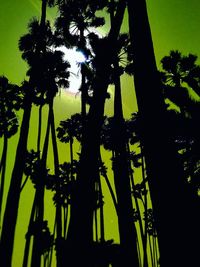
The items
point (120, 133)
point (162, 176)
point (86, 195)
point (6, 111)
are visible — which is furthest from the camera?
point (6, 111)

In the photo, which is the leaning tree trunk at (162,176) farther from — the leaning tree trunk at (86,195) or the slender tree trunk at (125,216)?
the slender tree trunk at (125,216)

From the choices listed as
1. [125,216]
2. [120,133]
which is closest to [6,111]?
[120,133]

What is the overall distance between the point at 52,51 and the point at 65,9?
23.0ft

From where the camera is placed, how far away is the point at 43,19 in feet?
67.6

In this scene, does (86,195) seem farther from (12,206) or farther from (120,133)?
(12,206)

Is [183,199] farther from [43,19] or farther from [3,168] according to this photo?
[3,168]

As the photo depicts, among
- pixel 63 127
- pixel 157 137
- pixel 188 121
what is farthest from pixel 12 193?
pixel 63 127

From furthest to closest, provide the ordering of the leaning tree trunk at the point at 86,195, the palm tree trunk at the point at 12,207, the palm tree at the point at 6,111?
the palm tree at the point at 6,111
the palm tree trunk at the point at 12,207
the leaning tree trunk at the point at 86,195

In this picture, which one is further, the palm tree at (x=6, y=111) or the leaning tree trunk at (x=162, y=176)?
the palm tree at (x=6, y=111)

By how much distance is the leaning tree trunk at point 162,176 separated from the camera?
3.20 meters

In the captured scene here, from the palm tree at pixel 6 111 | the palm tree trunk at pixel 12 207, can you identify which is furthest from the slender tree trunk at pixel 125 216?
the palm tree at pixel 6 111

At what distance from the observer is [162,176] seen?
358 centimetres

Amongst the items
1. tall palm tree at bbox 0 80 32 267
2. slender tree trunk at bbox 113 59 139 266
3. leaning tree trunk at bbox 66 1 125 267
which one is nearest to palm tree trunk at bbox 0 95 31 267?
tall palm tree at bbox 0 80 32 267

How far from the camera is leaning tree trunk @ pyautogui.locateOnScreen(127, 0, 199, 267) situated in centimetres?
320
